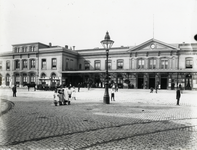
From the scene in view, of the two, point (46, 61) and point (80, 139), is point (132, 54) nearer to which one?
point (46, 61)

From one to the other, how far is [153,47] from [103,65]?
38.0 ft

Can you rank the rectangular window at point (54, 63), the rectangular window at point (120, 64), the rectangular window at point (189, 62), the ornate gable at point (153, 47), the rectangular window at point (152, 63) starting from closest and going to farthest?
1. the rectangular window at point (189, 62)
2. the ornate gable at point (153, 47)
3. the rectangular window at point (152, 63)
4. the rectangular window at point (120, 64)
5. the rectangular window at point (54, 63)

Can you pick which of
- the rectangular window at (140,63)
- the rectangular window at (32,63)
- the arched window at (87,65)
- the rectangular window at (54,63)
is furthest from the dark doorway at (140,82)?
the rectangular window at (32,63)

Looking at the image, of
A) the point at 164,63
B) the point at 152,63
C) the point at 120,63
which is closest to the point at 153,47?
the point at 152,63

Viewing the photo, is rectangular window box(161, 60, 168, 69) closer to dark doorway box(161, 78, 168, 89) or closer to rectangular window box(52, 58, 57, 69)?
dark doorway box(161, 78, 168, 89)

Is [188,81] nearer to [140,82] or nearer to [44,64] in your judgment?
[140,82]

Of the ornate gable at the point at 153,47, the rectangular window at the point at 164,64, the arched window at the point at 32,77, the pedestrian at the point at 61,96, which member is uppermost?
the ornate gable at the point at 153,47

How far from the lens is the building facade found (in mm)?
35281

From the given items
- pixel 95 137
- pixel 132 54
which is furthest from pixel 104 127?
pixel 132 54

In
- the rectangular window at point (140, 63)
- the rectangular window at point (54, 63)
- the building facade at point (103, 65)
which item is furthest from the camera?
the rectangular window at point (54, 63)

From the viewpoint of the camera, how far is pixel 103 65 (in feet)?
142

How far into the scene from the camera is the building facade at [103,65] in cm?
3528

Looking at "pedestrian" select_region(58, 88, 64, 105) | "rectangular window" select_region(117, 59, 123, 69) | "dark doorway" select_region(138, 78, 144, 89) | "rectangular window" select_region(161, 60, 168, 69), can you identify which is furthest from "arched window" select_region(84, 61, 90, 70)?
"pedestrian" select_region(58, 88, 64, 105)

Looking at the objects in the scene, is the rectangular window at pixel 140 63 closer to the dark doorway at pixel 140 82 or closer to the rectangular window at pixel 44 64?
the dark doorway at pixel 140 82
